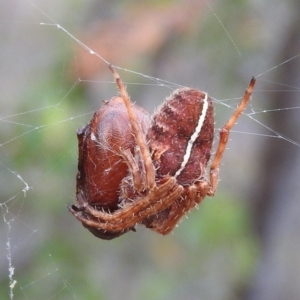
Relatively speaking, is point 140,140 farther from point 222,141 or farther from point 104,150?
point 222,141

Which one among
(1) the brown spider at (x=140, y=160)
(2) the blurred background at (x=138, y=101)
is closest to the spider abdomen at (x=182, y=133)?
(1) the brown spider at (x=140, y=160)

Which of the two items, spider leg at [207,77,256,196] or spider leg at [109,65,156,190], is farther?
spider leg at [207,77,256,196]

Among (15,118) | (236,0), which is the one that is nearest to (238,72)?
(236,0)

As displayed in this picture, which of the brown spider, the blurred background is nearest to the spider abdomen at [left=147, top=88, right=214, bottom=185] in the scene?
the brown spider

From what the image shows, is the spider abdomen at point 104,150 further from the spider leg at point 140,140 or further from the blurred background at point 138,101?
the blurred background at point 138,101

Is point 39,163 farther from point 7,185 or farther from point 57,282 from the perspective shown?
point 57,282

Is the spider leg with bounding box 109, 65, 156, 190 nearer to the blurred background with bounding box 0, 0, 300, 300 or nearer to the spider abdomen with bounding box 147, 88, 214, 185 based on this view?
the spider abdomen with bounding box 147, 88, 214, 185
